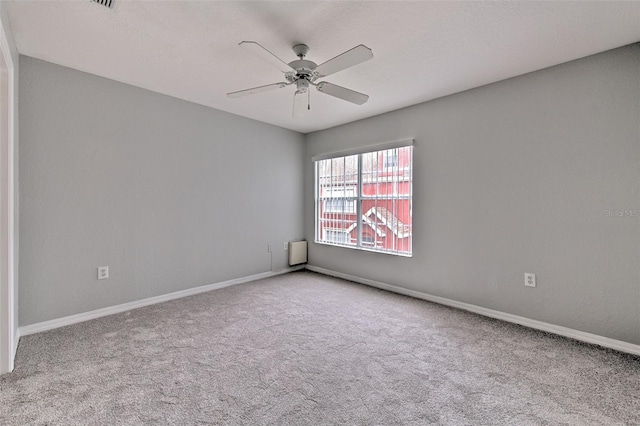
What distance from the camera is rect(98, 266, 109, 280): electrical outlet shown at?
3.04m

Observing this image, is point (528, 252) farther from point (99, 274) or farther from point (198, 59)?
point (99, 274)

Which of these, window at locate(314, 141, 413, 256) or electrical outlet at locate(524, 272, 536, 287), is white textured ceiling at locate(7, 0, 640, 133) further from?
electrical outlet at locate(524, 272, 536, 287)

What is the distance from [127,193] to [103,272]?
861mm

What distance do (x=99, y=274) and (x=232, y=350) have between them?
1.78 metres

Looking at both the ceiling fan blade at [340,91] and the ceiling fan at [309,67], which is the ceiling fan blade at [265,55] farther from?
the ceiling fan blade at [340,91]

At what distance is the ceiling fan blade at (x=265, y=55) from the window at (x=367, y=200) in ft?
6.27

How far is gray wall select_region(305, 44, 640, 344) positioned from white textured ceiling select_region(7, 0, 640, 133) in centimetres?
→ 29

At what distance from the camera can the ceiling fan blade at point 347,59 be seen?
1.87 metres

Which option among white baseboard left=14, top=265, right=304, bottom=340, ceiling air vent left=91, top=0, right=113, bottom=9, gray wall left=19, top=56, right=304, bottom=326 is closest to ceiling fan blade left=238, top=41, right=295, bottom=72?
ceiling air vent left=91, top=0, right=113, bottom=9

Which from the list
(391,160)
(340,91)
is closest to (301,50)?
(340,91)

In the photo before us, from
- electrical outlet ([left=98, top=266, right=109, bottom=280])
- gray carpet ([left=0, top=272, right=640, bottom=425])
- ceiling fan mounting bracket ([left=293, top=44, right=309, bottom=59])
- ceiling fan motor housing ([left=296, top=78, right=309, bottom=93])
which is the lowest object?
gray carpet ([left=0, top=272, right=640, bottom=425])

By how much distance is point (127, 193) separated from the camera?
3.23 metres

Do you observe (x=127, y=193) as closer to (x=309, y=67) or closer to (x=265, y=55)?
(x=265, y=55)

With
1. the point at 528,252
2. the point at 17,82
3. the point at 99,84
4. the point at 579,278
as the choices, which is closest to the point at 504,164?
the point at 528,252
